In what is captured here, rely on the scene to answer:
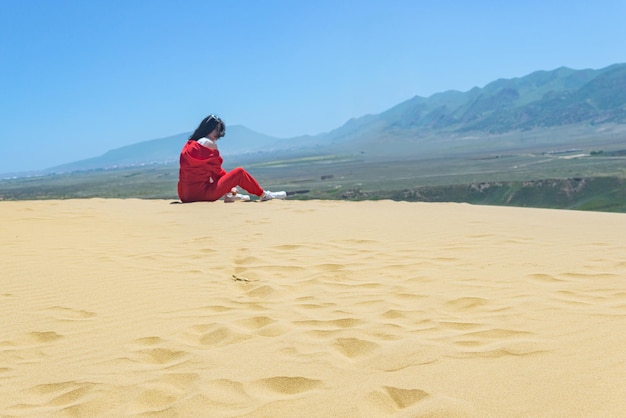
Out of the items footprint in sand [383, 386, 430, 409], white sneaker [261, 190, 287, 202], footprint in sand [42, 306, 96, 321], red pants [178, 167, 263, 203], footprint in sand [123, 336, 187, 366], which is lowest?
A: footprint in sand [383, 386, 430, 409]

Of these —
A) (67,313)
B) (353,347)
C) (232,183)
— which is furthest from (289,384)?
(232,183)

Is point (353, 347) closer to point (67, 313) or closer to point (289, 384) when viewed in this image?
point (289, 384)

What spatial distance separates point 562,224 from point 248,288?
15.4ft

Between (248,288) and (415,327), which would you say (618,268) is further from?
(248,288)

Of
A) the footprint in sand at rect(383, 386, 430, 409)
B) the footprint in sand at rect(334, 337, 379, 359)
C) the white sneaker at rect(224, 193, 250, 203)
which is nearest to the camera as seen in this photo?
the footprint in sand at rect(383, 386, 430, 409)

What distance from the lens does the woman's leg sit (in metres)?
9.45

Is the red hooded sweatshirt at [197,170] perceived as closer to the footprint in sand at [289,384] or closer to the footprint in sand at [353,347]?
the footprint in sand at [353,347]

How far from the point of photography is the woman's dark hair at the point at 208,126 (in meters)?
9.60

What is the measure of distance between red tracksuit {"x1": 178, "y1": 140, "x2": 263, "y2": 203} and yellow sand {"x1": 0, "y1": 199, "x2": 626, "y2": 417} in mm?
3090

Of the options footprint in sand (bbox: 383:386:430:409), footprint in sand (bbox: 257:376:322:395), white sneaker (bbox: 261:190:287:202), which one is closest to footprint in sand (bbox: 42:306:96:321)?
footprint in sand (bbox: 257:376:322:395)

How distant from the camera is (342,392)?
228 cm

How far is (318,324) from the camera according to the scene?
3211 mm

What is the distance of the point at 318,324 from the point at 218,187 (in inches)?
265

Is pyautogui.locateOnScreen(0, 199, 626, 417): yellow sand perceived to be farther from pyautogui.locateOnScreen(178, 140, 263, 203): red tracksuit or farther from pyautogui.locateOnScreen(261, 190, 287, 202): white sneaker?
pyautogui.locateOnScreen(261, 190, 287, 202): white sneaker
